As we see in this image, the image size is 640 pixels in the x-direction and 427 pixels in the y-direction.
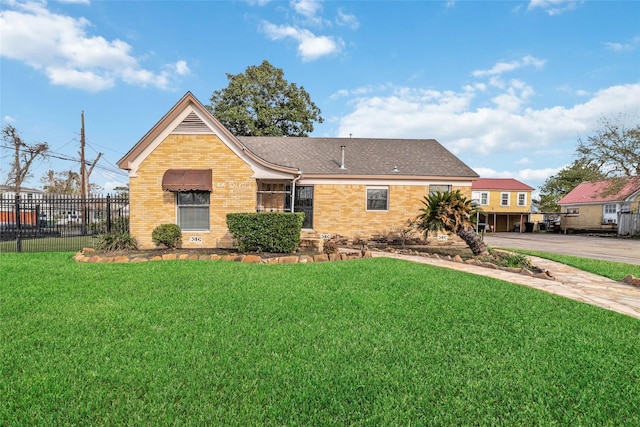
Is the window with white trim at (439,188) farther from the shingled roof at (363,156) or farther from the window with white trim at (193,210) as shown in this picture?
the window with white trim at (193,210)

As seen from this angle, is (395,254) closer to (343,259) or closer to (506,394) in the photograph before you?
(343,259)

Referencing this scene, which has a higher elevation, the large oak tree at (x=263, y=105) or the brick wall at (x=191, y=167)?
the large oak tree at (x=263, y=105)

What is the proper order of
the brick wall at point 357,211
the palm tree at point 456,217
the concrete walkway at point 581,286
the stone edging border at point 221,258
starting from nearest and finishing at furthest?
the concrete walkway at point 581,286 < the stone edging border at point 221,258 < the palm tree at point 456,217 < the brick wall at point 357,211

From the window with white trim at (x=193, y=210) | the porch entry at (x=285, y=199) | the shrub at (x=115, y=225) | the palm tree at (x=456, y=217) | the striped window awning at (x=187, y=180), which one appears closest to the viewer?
the palm tree at (x=456, y=217)

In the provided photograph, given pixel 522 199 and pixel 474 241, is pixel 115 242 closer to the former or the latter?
pixel 474 241

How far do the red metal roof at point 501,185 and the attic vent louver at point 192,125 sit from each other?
32.4 metres

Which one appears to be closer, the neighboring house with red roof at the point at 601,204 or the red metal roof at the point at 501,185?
the neighboring house with red roof at the point at 601,204

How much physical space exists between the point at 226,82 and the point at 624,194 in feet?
135

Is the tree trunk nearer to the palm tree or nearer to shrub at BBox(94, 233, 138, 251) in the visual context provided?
the palm tree

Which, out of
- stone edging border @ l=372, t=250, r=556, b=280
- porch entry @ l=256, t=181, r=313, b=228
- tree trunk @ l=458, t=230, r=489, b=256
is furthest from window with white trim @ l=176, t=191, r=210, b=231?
tree trunk @ l=458, t=230, r=489, b=256

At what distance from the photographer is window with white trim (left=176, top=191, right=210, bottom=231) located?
41.3 ft

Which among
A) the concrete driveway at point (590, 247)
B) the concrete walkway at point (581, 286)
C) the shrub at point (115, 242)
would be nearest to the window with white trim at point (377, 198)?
the concrete walkway at point (581, 286)

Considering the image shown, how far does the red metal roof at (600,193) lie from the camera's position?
30.6 meters

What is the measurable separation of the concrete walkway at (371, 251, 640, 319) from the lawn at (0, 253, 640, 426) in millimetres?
795
